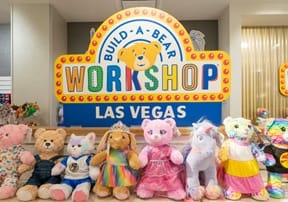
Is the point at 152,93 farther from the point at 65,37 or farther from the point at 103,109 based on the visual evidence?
the point at 65,37

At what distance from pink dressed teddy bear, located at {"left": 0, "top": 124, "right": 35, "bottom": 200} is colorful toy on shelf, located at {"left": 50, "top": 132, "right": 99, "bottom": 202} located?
0.41ft

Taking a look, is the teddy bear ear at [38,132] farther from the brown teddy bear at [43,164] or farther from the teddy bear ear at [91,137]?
the teddy bear ear at [91,137]

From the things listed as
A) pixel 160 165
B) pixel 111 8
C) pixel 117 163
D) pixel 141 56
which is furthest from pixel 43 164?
pixel 111 8

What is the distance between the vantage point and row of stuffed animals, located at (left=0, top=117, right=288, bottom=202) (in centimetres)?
84

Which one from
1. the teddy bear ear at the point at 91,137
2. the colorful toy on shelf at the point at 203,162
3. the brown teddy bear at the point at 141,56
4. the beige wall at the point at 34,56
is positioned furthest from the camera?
the beige wall at the point at 34,56

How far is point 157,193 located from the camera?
0.86m

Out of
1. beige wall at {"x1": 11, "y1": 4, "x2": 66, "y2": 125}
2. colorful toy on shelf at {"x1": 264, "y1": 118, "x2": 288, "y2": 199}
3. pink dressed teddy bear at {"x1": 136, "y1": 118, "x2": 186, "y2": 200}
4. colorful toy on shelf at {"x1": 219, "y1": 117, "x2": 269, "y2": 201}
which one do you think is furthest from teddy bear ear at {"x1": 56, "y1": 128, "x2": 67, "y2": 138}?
beige wall at {"x1": 11, "y1": 4, "x2": 66, "y2": 125}

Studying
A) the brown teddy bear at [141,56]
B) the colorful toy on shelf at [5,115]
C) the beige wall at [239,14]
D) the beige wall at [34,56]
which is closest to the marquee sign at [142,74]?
the brown teddy bear at [141,56]

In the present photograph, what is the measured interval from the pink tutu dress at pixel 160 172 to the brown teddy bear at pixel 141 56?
1.13 feet

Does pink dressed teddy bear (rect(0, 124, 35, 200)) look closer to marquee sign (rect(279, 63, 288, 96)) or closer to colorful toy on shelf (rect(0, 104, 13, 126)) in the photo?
colorful toy on shelf (rect(0, 104, 13, 126))

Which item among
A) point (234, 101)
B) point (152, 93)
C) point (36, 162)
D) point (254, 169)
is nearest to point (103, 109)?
point (152, 93)

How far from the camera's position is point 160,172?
33.6 inches

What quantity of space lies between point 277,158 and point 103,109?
0.66 m

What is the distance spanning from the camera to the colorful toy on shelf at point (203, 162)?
32.5 inches
